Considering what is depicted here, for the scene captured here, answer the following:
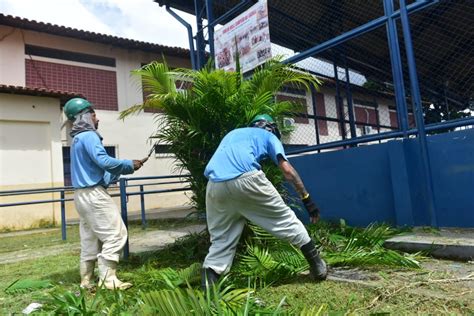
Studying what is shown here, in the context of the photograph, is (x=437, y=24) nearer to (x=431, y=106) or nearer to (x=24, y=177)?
(x=431, y=106)

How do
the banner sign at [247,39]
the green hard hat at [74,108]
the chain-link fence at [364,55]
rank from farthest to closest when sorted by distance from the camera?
the chain-link fence at [364,55] < the banner sign at [247,39] < the green hard hat at [74,108]

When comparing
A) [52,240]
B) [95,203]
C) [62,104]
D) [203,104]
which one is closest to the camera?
[95,203]

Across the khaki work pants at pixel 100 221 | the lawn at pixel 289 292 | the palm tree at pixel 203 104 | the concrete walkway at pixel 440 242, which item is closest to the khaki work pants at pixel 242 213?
the lawn at pixel 289 292

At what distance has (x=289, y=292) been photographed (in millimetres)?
3111

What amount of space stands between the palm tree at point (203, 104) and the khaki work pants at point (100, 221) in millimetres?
996

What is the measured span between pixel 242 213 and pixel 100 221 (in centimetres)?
140

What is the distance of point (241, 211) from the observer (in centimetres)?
340

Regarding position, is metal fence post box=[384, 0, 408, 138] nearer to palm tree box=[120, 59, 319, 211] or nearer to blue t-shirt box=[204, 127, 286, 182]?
palm tree box=[120, 59, 319, 211]

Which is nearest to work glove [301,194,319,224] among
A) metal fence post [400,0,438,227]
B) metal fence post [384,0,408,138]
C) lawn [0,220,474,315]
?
lawn [0,220,474,315]

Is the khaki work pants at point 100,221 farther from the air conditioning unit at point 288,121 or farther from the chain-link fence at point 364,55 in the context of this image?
the chain-link fence at point 364,55

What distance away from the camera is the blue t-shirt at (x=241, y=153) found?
3318 mm

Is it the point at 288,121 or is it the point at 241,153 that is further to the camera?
the point at 288,121

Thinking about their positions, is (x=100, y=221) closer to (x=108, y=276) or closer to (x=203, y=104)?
(x=108, y=276)

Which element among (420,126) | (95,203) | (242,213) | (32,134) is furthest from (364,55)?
(32,134)
